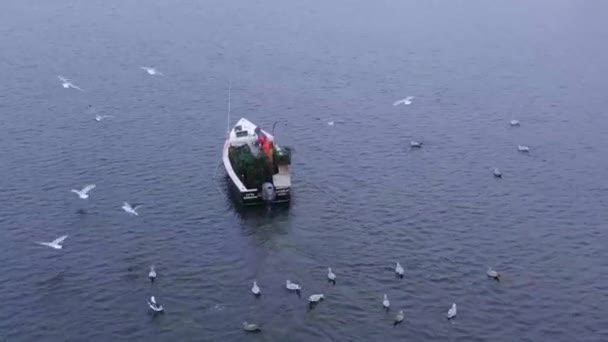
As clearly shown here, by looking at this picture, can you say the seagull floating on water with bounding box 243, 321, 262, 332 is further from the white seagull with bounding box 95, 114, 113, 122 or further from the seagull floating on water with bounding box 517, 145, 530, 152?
the white seagull with bounding box 95, 114, 113, 122

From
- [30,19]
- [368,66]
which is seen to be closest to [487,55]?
[368,66]

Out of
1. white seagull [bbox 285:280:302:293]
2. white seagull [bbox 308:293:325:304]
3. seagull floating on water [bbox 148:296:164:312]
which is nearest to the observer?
seagull floating on water [bbox 148:296:164:312]

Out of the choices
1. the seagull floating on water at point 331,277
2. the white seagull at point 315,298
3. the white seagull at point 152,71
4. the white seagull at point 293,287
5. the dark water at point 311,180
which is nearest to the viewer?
the white seagull at point 315,298

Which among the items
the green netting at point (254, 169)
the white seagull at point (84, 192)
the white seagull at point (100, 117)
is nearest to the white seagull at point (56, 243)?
the white seagull at point (84, 192)

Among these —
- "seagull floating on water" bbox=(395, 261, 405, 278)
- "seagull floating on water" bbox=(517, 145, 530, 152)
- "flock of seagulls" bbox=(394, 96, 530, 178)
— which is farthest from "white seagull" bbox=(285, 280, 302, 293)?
"seagull floating on water" bbox=(517, 145, 530, 152)

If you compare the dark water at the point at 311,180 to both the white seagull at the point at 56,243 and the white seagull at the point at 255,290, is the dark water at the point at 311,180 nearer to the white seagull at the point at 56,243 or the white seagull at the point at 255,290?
the white seagull at the point at 56,243

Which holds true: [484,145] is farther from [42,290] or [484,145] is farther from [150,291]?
[42,290]
